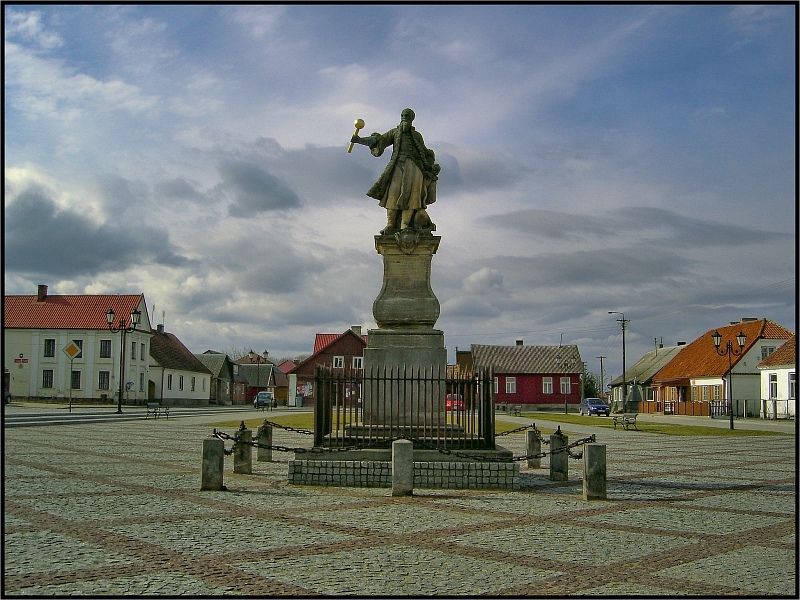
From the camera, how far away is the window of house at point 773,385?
1823 inches

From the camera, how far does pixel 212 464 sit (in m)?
10.1

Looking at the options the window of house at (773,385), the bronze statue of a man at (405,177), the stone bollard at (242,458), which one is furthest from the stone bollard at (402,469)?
the window of house at (773,385)

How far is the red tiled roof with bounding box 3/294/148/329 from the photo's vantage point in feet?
191

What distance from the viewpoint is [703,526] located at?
8062mm

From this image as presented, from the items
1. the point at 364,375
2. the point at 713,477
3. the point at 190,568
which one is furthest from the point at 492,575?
the point at 713,477

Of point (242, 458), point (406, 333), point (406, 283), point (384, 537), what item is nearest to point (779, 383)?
point (406, 283)

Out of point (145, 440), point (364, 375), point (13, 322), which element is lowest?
point (145, 440)

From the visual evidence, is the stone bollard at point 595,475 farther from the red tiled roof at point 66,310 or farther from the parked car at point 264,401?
the red tiled roof at point 66,310

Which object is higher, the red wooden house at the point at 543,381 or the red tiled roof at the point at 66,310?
the red tiled roof at the point at 66,310

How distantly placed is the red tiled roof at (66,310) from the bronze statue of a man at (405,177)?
49.9 m

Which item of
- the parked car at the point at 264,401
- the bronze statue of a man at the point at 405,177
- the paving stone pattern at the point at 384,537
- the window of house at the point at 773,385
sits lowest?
the parked car at the point at 264,401

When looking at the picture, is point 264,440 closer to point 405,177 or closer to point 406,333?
point 406,333

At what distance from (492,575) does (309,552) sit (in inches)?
64.9

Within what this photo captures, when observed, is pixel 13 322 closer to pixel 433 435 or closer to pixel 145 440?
pixel 145 440
